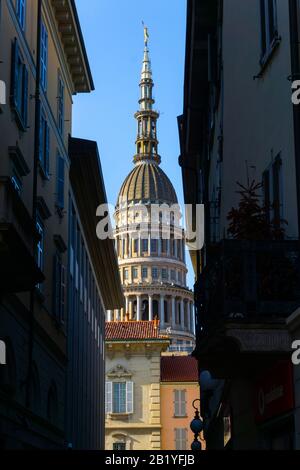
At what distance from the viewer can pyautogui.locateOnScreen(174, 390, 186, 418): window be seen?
76.2 meters

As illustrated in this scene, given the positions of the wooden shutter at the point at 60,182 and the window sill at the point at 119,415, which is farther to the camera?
the window sill at the point at 119,415

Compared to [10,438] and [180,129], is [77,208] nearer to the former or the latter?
[180,129]

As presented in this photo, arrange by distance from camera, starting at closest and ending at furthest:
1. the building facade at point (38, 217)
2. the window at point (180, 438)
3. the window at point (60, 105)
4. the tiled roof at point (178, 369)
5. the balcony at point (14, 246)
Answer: the balcony at point (14, 246) < the building facade at point (38, 217) < the window at point (60, 105) < the window at point (180, 438) < the tiled roof at point (178, 369)

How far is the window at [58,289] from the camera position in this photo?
27.2m

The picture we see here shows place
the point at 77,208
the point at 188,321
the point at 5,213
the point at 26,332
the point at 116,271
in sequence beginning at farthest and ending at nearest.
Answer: the point at 188,321 → the point at 116,271 → the point at 77,208 → the point at 26,332 → the point at 5,213

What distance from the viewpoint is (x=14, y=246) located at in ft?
53.9

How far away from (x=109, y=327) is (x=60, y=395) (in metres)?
50.3

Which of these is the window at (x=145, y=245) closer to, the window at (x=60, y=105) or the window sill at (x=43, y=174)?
the window at (x=60, y=105)

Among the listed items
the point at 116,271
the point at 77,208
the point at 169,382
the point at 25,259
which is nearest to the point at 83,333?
the point at 77,208

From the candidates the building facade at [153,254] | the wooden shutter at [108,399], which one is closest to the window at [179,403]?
the wooden shutter at [108,399]

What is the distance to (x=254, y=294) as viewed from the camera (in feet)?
38.9

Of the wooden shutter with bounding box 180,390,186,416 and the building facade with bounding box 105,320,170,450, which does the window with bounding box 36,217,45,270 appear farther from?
the wooden shutter with bounding box 180,390,186,416

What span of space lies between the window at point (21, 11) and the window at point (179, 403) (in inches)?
2240

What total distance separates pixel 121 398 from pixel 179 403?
4622 mm
